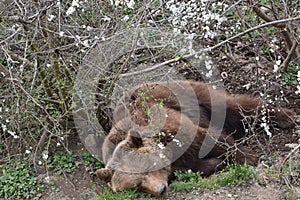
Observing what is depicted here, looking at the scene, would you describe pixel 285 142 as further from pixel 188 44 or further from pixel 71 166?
pixel 71 166

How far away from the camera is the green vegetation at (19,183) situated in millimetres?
5547

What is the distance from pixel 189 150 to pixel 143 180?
27.7 inches

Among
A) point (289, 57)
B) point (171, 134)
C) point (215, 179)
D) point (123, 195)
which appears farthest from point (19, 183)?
point (289, 57)

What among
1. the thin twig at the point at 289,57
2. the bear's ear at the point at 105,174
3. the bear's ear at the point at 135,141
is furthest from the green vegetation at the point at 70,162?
the thin twig at the point at 289,57

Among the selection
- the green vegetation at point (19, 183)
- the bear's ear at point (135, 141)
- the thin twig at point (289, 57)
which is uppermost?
the thin twig at point (289, 57)

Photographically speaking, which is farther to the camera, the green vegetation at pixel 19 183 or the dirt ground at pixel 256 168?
the green vegetation at pixel 19 183

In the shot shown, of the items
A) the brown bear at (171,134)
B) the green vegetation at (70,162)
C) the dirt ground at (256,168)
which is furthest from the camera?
the green vegetation at (70,162)

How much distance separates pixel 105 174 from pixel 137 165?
35cm

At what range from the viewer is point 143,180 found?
17.0ft

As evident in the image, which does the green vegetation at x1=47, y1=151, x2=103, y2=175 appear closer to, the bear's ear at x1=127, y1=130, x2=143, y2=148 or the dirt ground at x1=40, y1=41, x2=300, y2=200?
the dirt ground at x1=40, y1=41, x2=300, y2=200

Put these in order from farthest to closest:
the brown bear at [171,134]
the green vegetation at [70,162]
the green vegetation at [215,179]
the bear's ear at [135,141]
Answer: the green vegetation at [70,162] < the bear's ear at [135,141] < the brown bear at [171,134] < the green vegetation at [215,179]

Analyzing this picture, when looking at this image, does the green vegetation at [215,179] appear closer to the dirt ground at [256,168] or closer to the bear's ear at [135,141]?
the dirt ground at [256,168]

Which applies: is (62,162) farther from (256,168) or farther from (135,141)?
(256,168)

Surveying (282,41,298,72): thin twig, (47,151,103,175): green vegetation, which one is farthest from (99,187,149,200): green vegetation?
(282,41,298,72): thin twig
